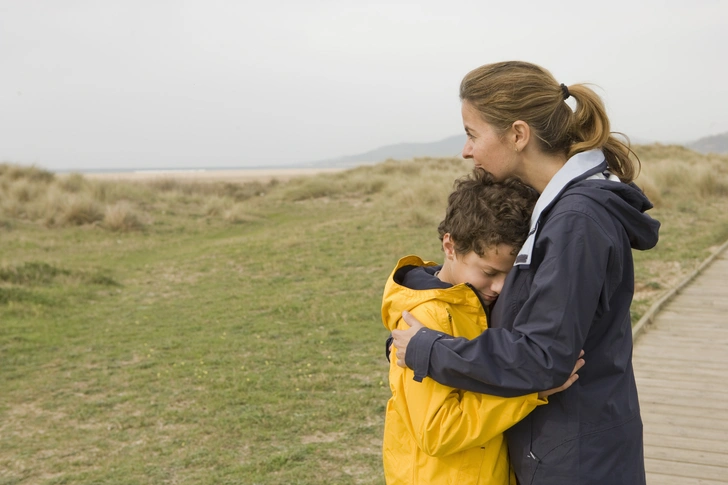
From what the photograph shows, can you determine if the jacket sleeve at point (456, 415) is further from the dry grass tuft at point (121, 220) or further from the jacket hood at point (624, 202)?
the dry grass tuft at point (121, 220)

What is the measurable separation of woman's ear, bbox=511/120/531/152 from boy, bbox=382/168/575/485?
0.12m

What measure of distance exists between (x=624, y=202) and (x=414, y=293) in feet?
1.88

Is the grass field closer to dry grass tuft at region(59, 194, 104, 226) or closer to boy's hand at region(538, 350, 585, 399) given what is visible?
dry grass tuft at region(59, 194, 104, 226)

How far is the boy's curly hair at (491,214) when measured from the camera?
1.82 metres

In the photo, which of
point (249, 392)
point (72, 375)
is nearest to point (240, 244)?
point (72, 375)

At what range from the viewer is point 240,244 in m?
13.9

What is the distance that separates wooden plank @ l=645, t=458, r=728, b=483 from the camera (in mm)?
3611

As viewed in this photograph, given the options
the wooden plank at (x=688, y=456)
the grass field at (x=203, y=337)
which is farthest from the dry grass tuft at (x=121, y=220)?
the wooden plank at (x=688, y=456)

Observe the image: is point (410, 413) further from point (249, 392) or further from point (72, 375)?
point (72, 375)

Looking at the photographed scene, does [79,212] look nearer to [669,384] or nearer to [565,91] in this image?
[669,384]

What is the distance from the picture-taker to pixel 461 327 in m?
1.87

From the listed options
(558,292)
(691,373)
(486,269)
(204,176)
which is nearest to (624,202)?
(558,292)

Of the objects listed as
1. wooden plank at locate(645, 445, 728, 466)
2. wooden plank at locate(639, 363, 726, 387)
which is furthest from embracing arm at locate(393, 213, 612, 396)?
wooden plank at locate(639, 363, 726, 387)

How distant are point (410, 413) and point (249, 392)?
4280 millimetres
